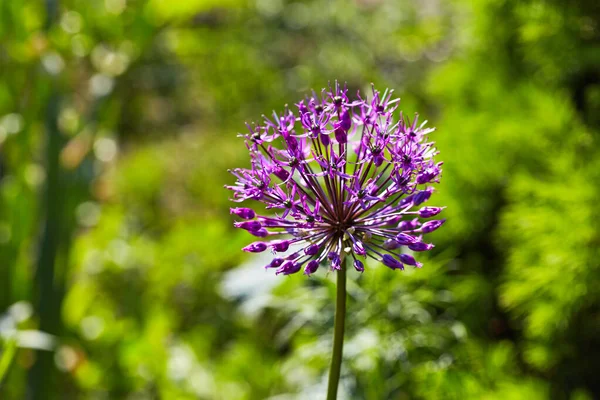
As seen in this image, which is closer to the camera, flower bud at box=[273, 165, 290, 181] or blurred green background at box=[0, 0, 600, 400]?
flower bud at box=[273, 165, 290, 181]

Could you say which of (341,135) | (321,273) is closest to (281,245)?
(341,135)

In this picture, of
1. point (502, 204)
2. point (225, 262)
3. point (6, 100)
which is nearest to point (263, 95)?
point (225, 262)

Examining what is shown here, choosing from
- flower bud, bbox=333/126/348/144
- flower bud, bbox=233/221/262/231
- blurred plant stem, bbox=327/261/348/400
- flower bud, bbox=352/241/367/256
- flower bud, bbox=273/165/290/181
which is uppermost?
flower bud, bbox=333/126/348/144

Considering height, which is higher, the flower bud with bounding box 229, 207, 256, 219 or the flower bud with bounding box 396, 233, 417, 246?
the flower bud with bounding box 229, 207, 256, 219

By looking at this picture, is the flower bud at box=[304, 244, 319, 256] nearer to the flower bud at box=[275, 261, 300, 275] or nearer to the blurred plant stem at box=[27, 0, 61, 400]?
the flower bud at box=[275, 261, 300, 275]

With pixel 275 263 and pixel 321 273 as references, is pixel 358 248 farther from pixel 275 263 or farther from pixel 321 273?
pixel 321 273

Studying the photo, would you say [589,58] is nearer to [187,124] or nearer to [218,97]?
[218,97]

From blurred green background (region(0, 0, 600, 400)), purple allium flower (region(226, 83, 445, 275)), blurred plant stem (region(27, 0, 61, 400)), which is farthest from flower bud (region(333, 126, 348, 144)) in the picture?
blurred plant stem (region(27, 0, 61, 400))
